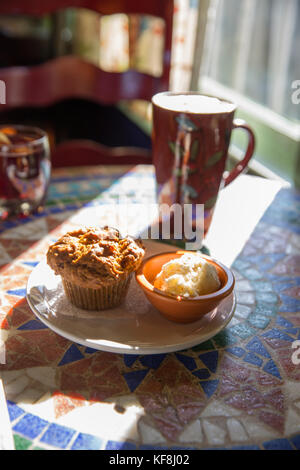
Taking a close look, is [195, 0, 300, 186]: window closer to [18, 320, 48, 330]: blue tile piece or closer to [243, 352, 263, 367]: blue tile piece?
[243, 352, 263, 367]: blue tile piece

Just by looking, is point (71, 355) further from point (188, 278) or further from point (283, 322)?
point (283, 322)

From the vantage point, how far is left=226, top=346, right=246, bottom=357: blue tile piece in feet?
2.43

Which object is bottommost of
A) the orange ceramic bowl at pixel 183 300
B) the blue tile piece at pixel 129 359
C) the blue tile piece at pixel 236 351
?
the blue tile piece at pixel 236 351

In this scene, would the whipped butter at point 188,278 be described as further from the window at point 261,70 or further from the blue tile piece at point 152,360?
the window at point 261,70

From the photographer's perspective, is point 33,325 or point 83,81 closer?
point 33,325

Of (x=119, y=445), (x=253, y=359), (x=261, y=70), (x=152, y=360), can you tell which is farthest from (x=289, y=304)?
(x=261, y=70)

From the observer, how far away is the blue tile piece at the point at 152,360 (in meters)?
0.70

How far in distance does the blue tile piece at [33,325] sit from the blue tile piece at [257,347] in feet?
1.06

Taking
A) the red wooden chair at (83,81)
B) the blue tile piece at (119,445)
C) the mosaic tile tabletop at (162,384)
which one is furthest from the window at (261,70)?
the blue tile piece at (119,445)

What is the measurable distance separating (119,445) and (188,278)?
0.27m

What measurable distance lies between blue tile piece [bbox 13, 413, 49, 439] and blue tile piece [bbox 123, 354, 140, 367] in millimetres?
145

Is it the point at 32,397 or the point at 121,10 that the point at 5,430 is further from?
the point at 121,10

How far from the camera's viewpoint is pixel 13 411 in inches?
24.3

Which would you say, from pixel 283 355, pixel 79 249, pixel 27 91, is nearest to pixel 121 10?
pixel 27 91
